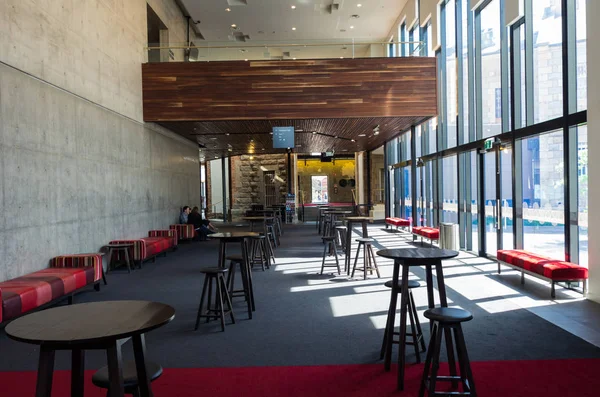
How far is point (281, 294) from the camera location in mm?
5926

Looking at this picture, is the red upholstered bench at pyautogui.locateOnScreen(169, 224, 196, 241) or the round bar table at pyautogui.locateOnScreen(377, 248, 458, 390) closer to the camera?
the round bar table at pyautogui.locateOnScreen(377, 248, 458, 390)

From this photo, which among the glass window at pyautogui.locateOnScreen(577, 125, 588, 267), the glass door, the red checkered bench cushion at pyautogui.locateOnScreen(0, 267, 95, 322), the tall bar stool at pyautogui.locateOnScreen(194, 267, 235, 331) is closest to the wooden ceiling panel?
the glass door

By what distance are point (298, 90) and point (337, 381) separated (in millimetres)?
7396

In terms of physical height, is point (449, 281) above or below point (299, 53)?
below

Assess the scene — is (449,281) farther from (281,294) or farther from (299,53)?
(299,53)

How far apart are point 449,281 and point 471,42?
4932 mm

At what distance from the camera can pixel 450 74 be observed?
10.3 meters

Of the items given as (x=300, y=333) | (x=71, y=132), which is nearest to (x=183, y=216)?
(x=71, y=132)

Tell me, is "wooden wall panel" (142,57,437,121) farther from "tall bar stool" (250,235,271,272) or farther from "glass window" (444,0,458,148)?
"tall bar stool" (250,235,271,272)

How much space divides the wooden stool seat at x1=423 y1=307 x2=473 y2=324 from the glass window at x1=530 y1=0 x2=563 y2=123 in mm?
4569

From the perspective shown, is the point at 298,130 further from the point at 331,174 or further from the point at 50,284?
the point at 331,174

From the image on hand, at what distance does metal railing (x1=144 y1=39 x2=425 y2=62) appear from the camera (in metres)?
9.66

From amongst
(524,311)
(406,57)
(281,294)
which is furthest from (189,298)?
(406,57)

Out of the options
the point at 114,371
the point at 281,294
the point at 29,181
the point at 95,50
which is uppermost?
the point at 95,50
